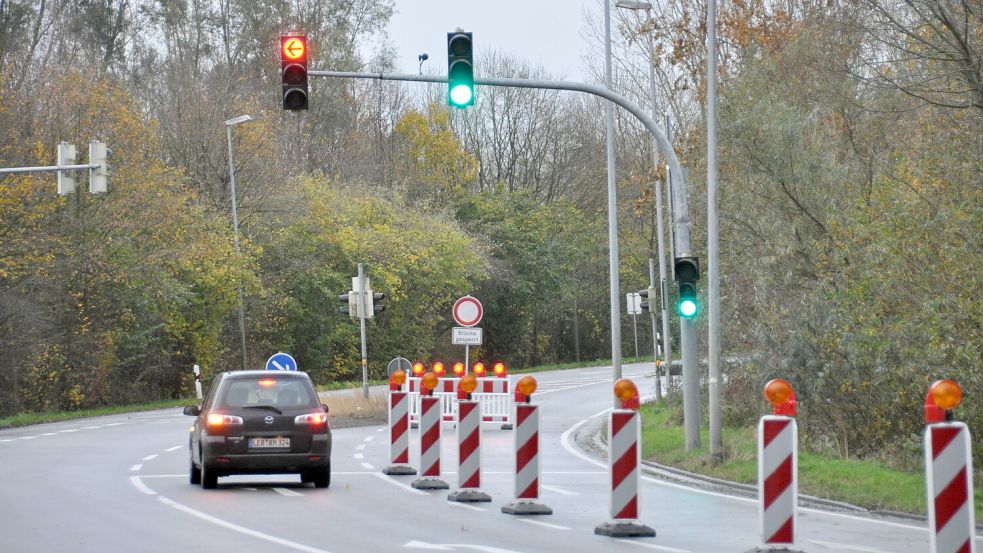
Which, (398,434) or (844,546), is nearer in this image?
(844,546)

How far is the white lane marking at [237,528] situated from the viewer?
12.3 metres

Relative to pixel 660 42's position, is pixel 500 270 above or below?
below

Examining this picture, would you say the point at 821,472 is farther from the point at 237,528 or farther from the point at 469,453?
the point at 237,528

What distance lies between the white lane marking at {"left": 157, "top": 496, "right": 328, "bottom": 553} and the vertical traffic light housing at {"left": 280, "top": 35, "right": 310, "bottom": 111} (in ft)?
16.3

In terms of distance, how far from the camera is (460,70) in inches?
706

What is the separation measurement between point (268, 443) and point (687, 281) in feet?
20.3

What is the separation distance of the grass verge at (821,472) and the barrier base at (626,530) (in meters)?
3.39

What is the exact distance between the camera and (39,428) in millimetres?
35906

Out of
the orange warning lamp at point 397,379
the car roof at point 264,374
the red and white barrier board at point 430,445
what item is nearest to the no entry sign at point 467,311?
the orange warning lamp at point 397,379

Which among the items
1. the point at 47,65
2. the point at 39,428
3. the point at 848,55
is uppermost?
the point at 47,65

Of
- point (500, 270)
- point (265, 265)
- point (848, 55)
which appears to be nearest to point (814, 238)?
point (848, 55)

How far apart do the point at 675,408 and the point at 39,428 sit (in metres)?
15.9

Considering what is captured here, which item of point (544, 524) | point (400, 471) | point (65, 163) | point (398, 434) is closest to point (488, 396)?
point (65, 163)

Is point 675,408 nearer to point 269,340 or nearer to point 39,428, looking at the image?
point 39,428
